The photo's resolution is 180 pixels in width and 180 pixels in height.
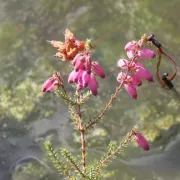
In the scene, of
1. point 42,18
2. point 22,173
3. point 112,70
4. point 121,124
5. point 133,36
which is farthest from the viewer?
point 42,18

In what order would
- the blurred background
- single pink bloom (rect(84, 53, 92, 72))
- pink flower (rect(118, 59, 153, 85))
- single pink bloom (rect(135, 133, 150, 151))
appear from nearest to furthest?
single pink bloom (rect(84, 53, 92, 72)), pink flower (rect(118, 59, 153, 85)), single pink bloom (rect(135, 133, 150, 151)), the blurred background

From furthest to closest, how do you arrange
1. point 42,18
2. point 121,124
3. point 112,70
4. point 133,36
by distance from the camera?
point 42,18, point 133,36, point 112,70, point 121,124

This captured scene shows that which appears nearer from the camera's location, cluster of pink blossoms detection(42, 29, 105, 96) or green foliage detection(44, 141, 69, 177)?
cluster of pink blossoms detection(42, 29, 105, 96)

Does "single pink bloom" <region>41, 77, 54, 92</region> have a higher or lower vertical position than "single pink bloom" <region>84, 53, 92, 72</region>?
higher

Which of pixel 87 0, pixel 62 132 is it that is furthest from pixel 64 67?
pixel 87 0

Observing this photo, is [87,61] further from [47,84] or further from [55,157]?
[55,157]

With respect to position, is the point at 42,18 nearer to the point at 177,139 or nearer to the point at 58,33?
the point at 58,33

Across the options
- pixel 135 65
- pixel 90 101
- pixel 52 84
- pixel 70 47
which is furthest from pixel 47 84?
pixel 90 101

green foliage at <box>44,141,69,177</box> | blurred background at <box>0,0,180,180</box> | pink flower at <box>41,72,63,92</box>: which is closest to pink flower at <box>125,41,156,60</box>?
pink flower at <box>41,72,63,92</box>

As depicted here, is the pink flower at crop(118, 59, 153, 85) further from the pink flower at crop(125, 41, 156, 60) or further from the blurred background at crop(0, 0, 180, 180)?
the blurred background at crop(0, 0, 180, 180)
